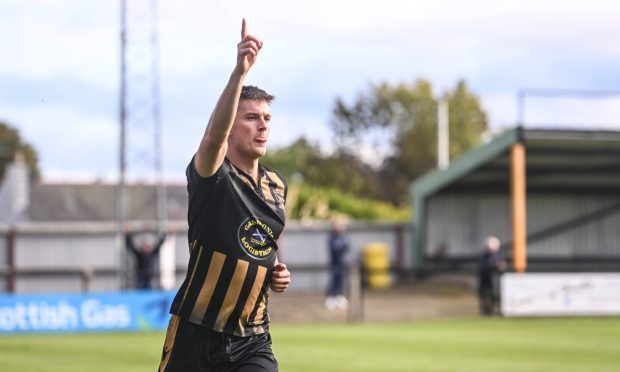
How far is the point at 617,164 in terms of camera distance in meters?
37.2

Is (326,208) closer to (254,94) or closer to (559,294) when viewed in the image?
(559,294)

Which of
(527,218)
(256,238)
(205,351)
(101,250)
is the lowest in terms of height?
(205,351)

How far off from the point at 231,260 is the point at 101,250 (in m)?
33.3

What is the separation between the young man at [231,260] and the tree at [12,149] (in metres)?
73.7

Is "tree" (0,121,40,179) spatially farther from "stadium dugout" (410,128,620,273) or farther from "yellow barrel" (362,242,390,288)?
"stadium dugout" (410,128,620,273)

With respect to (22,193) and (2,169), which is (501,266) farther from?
(2,169)

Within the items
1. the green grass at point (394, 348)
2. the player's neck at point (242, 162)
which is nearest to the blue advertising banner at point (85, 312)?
the green grass at point (394, 348)

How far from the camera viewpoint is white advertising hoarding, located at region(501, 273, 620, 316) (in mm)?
28094

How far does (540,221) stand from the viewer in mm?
42562

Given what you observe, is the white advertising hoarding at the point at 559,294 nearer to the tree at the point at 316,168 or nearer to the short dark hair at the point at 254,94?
the short dark hair at the point at 254,94

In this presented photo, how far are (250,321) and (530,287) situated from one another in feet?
73.0

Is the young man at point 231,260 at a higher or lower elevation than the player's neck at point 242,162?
lower

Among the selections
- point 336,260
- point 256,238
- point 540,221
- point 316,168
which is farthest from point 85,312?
point 316,168

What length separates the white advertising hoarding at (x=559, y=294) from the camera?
92.2 ft
